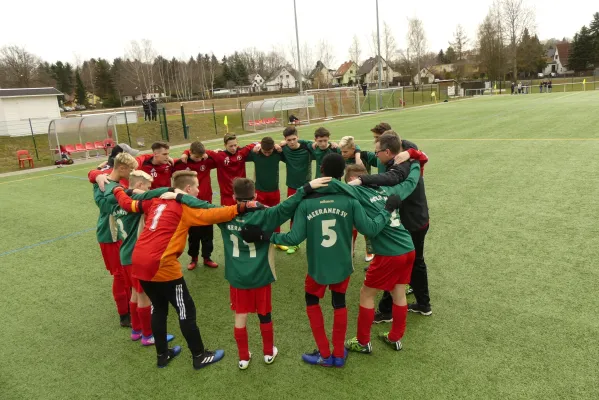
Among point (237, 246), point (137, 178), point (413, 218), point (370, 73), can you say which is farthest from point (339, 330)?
point (370, 73)

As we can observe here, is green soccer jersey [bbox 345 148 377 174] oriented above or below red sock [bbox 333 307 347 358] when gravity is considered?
above

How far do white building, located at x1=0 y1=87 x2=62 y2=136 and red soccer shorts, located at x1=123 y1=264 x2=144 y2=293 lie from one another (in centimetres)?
2706

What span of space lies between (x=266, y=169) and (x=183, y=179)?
273 centimetres

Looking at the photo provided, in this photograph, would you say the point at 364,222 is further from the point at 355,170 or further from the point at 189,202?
the point at 189,202

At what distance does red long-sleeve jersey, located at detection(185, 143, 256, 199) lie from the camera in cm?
650

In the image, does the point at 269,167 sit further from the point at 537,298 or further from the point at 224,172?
the point at 537,298

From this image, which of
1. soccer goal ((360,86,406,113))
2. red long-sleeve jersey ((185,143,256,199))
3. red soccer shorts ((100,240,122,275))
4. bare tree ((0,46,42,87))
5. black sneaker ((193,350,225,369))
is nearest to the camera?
black sneaker ((193,350,225,369))

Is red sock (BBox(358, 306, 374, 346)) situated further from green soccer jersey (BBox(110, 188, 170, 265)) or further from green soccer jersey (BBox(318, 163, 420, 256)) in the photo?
green soccer jersey (BBox(110, 188, 170, 265))

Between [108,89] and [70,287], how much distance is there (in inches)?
3435

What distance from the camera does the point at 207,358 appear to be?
4.01 metres

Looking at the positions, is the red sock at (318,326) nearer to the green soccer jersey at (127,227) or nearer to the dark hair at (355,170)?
the dark hair at (355,170)

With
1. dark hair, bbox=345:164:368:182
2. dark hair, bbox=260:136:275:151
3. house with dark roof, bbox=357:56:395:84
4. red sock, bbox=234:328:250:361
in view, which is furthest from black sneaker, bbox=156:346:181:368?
house with dark roof, bbox=357:56:395:84

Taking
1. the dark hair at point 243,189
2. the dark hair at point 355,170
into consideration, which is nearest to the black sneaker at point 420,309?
the dark hair at point 355,170

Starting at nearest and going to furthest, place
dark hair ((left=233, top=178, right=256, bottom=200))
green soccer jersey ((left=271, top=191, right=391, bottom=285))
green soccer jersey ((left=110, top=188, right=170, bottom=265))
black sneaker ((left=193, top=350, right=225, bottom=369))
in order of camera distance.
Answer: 1. green soccer jersey ((left=271, top=191, right=391, bottom=285))
2. dark hair ((left=233, top=178, right=256, bottom=200))
3. black sneaker ((left=193, top=350, right=225, bottom=369))
4. green soccer jersey ((left=110, top=188, right=170, bottom=265))
